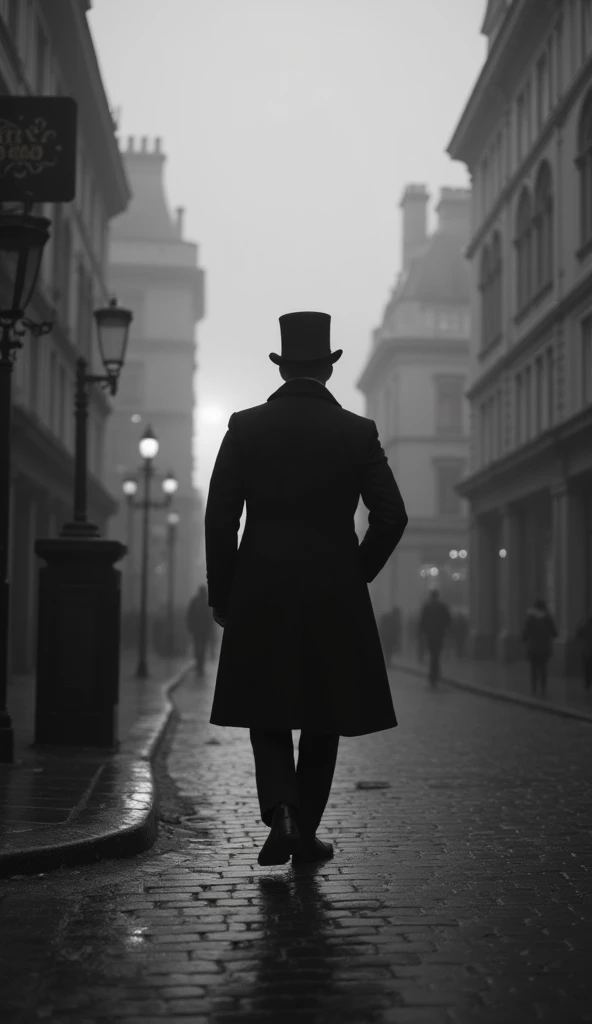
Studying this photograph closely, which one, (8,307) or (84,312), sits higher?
(84,312)

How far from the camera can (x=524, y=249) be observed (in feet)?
112

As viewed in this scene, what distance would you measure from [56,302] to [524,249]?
11.9 meters

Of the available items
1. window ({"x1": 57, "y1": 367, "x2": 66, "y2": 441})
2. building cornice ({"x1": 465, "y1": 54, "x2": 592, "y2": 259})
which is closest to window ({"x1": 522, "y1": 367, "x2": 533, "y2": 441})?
building cornice ({"x1": 465, "y1": 54, "x2": 592, "y2": 259})

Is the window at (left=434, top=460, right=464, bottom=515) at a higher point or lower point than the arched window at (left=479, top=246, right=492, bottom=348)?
lower

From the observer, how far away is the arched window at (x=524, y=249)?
3341cm

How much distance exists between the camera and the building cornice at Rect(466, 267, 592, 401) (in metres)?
27.7

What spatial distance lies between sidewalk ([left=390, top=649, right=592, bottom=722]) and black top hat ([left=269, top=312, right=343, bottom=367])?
1104 cm

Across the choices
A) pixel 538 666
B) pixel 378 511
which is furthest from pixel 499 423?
pixel 378 511

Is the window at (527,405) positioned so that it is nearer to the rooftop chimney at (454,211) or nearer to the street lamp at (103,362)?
the street lamp at (103,362)

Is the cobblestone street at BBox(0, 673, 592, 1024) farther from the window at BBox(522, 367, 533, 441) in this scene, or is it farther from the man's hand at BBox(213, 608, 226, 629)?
the window at BBox(522, 367, 533, 441)

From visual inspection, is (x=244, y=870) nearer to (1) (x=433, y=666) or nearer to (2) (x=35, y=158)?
(2) (x=35, y=158)

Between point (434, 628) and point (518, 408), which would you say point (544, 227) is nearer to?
point (518, 408)

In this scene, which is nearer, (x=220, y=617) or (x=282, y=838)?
(x=282, y=838)

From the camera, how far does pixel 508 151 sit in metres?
35.8
